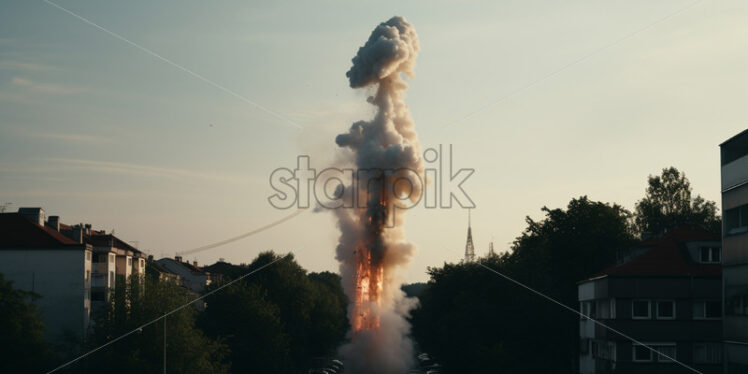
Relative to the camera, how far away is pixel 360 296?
9906 centimetres

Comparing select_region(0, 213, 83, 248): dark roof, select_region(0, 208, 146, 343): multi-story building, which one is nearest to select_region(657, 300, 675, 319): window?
select_region(0, 208, 146, 343): multi-story building

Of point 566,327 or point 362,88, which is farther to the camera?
point 566,327

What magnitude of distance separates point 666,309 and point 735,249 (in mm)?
16157

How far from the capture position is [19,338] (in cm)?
7319

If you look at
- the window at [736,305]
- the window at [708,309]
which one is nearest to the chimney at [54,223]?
the window at [708,309]

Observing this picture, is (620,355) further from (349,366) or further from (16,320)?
(16,320)

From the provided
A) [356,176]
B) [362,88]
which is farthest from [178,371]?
[362,88]

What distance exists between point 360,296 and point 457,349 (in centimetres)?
1362

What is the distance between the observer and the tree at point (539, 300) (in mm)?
93375

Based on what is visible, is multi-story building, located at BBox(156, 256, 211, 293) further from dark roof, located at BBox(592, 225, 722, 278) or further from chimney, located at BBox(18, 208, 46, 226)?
dark roof, located at BBox(592, 225, 722, 278)

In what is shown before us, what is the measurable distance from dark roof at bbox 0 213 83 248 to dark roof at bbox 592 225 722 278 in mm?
56552

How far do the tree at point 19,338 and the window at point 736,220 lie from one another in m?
51.4

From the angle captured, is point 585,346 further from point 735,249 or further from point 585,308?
point 735,249

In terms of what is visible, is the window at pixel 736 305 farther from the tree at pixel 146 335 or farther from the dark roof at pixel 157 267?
the dark roof at pixel 157 267
